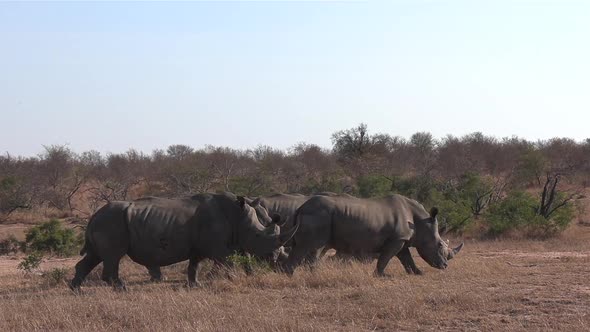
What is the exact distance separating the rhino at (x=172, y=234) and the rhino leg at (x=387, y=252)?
178 centimetres

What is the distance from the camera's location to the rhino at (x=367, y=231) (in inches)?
542

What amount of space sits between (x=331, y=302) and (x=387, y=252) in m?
4.06

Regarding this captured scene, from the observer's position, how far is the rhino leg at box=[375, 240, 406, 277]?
1398 centimetres

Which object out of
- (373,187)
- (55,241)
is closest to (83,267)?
(55,241)

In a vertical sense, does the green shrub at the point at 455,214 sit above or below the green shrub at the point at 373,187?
below

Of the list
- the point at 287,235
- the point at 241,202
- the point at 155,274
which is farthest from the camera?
the point at 155,274

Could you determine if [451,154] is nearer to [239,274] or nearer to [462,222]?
[462,222]

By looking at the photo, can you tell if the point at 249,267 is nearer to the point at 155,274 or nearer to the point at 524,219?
the point at 155,274

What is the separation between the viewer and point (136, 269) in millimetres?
16953

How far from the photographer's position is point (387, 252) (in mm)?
14148

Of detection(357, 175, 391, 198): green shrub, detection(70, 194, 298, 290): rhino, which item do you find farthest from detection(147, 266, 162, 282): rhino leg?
detection(357, 175, 391, 198): green shrub

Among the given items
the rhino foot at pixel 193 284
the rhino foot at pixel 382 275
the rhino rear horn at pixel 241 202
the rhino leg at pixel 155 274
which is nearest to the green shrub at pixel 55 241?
the rhino leg at pixel 155 274

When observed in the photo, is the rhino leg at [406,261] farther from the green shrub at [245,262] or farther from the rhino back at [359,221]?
the green shrub at [245,262]

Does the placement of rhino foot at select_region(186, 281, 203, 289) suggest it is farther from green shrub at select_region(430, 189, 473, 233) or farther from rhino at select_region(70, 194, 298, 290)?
green shrub at select_region(430, 189, 473, 233)
